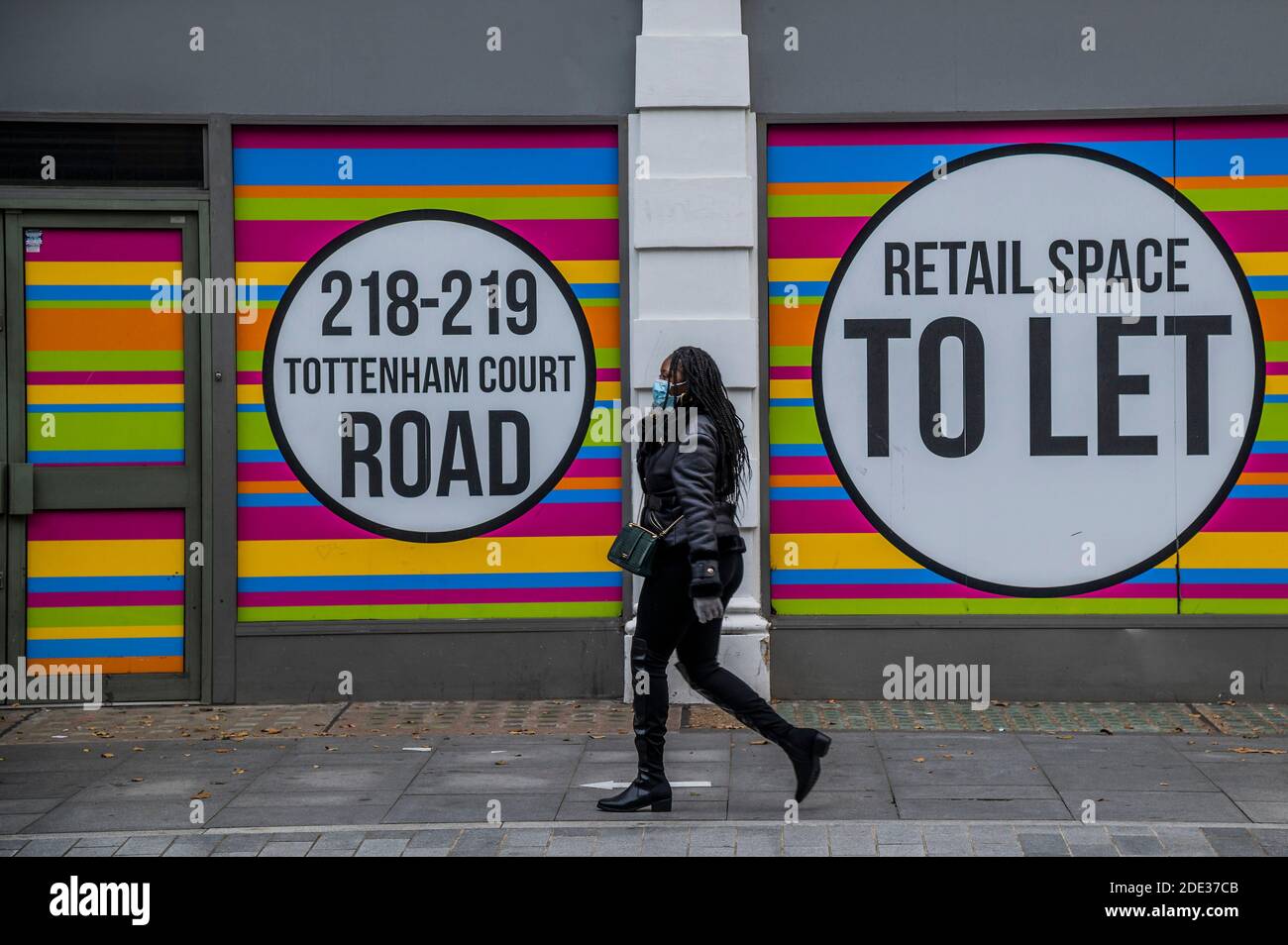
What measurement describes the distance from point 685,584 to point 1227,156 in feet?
15.3

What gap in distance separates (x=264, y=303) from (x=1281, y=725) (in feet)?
20.2

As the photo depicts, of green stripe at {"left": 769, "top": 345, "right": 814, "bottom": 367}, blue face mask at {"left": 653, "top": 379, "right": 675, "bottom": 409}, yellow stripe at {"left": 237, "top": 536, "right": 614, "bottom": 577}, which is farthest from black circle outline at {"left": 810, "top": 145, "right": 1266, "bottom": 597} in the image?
blue face mask at {"left": 653, "top": 379, "right": 675, "bottom": 409}

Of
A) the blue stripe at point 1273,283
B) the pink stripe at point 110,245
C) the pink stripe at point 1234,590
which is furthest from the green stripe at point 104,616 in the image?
the blue stripe at point 1273,283

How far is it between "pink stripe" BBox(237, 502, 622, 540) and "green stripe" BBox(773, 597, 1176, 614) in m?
1.15

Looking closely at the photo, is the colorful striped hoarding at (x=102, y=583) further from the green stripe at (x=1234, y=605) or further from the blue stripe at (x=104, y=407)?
the green stripe at (x=1234, y=605)

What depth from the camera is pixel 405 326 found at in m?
8.98

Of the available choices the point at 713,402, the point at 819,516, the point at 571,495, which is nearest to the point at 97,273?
the point at 571,495

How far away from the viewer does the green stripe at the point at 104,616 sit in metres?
8.93

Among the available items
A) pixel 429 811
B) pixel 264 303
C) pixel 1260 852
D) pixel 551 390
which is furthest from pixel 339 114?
pixel 1260 852

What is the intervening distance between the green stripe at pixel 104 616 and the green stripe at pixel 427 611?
44 cm

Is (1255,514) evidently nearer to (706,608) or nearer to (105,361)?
(706,608)

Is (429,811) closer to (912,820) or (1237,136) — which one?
(912,820)

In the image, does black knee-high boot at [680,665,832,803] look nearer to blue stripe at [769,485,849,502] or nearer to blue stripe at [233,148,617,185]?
blue stripe at [769,485,849,502]

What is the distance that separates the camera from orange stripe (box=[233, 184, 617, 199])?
8930 mm
